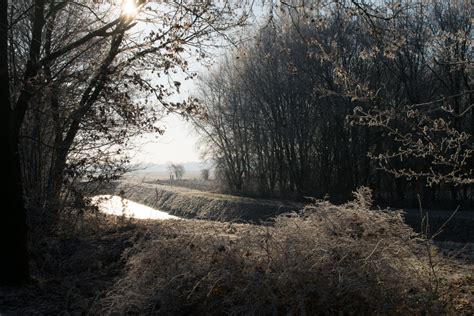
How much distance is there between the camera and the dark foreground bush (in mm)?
4770

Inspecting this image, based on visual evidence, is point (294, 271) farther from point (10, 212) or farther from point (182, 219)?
point (182, 219)

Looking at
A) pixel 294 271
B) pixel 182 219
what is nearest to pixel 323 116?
pixel 182 219

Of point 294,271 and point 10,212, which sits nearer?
point 294,271

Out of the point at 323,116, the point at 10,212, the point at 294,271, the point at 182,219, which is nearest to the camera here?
the point at 294,271

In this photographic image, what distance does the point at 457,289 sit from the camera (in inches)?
218

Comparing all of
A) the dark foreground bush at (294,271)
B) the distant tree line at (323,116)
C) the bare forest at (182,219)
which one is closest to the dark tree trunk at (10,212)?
the bare forest at (182,219)

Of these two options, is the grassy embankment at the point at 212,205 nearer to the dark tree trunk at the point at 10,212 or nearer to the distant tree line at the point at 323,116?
the distant tree line at the point at 323,116

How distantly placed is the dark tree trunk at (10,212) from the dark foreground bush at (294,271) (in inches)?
86.5

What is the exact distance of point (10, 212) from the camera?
764cm

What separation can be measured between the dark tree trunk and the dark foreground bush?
7.21 ft

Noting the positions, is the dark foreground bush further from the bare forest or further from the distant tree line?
the distant tree line

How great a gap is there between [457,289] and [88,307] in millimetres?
4296

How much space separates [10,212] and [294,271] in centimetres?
477

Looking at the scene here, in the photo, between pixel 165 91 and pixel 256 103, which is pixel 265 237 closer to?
pixel 165 91
